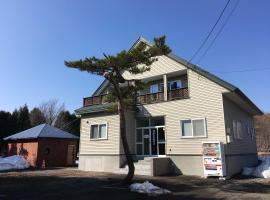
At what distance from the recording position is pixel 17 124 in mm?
37094

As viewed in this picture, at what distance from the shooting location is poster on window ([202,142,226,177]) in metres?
14.5

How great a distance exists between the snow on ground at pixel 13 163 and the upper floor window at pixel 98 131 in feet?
25.2

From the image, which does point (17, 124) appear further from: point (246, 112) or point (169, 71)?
point (246, 112)

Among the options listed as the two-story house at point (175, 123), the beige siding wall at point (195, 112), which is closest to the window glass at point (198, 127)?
the two-story house at point (175, 123)

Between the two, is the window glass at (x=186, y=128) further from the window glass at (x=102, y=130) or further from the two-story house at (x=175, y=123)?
the window glass at (x=102, y=130)

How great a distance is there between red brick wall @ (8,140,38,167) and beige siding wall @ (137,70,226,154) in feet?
41.9

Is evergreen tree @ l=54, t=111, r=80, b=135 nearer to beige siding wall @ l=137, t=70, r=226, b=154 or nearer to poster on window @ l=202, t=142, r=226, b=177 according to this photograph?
beige siding wall @ l=137, t=70, r=226, b=154

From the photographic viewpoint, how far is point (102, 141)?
18.9 meters

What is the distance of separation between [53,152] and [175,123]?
44.7 ft

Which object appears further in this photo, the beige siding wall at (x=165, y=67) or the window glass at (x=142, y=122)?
the window glass at (x=142, y=122)

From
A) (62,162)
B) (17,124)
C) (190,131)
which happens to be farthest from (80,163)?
(17,124)

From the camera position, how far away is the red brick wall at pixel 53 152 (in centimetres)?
2372

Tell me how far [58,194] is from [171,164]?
9.00 m

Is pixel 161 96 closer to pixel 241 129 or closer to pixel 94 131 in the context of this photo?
pixel 94 131
